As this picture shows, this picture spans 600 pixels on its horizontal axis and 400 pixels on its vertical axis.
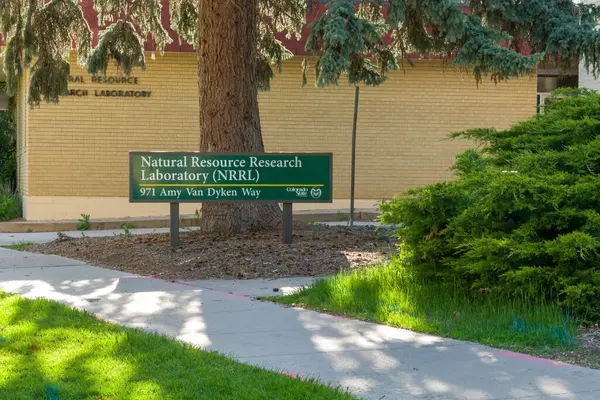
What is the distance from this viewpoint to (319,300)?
8.72 metres

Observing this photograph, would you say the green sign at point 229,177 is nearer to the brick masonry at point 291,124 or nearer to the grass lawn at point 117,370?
the grass lawn at point 117,370

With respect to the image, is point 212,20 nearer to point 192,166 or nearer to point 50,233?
point 192,166

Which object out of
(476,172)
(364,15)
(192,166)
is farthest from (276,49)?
(476,172)

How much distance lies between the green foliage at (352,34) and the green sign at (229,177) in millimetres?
1508

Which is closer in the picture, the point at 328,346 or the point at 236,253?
the point at 328,346

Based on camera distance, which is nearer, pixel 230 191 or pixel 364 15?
pixel 230 191

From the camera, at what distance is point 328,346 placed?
22.1ft

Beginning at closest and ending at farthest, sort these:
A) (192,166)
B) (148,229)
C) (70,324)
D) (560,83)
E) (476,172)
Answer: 1. (70,324)
2. (476,172)
3. (192,166)
4. (148,229)
5. (560,83)

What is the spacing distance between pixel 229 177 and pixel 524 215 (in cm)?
575

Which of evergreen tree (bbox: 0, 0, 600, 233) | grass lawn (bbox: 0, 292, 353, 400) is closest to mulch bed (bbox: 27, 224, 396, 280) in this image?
evergreen tree (bbox: 0, 0, 600, 233)

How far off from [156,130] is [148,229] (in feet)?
12.6

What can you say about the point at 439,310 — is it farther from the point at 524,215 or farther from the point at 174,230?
the point at 174,230

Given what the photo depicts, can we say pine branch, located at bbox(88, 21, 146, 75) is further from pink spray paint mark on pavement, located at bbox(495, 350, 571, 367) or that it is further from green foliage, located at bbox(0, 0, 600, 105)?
pink spray paint mark on pavement, located at bbox(495, 350, 571, 367)

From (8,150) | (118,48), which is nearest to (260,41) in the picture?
(118,48)
